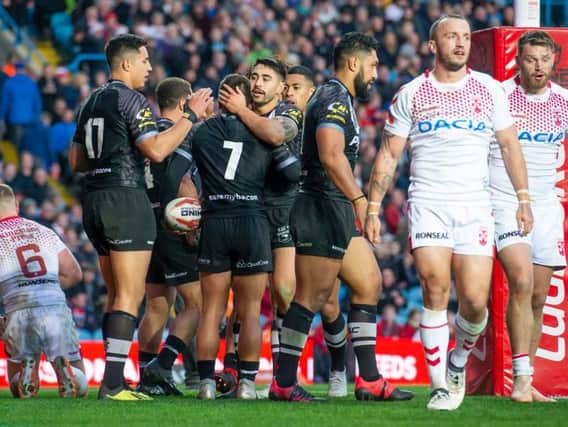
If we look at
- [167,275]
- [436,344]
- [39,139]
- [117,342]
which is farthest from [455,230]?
[39,139]

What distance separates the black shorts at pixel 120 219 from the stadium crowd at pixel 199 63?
8.05m

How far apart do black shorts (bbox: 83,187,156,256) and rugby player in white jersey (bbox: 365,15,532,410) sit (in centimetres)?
176

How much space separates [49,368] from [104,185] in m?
5.54

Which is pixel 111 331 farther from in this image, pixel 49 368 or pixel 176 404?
pixel 49 368

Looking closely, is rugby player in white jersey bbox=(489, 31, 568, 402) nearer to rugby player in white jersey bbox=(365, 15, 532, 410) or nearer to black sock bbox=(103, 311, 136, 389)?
rugby player in white jersey bbox=(365, 15, 532, 410)

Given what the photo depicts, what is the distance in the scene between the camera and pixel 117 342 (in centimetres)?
958

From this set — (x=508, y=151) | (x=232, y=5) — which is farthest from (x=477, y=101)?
(x=232, y=5)

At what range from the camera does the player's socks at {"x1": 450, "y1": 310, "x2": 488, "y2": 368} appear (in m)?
9.04

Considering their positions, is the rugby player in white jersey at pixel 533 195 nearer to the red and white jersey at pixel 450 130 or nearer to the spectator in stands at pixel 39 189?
the red and white jersey at pixel 450 130

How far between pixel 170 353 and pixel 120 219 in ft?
5.58

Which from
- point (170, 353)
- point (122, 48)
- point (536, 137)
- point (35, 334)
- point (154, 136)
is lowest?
point (170, 353)

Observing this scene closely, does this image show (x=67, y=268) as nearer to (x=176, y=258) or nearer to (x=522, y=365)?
(x=176, y=258)

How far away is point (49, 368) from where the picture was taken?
14.8m

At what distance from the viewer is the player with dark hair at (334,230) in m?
9.45
